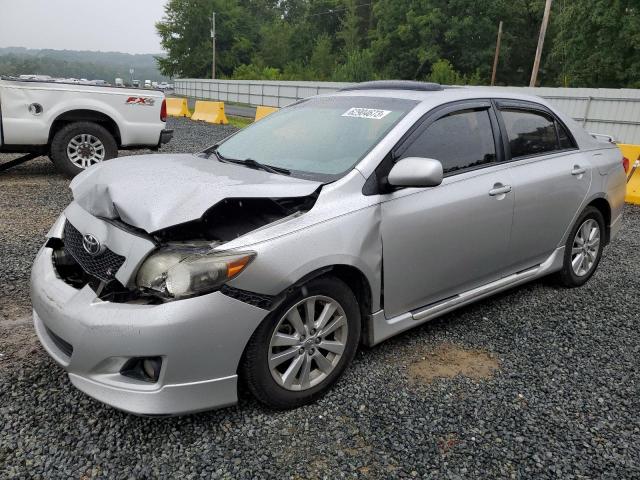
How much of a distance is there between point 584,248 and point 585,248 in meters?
0.02

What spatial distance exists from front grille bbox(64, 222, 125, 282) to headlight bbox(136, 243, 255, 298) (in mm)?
158

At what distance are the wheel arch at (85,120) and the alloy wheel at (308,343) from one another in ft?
21.7

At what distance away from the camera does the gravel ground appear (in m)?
2.34

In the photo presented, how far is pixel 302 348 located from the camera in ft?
8.74

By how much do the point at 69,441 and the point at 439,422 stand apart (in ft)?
5.82

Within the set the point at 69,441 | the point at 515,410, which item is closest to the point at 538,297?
the point at 515,410

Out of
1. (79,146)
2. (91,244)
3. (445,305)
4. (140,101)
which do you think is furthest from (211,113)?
(91,244)

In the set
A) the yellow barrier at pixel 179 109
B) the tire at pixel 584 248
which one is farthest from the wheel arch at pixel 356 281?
the yellow barrier at pixel 179 109

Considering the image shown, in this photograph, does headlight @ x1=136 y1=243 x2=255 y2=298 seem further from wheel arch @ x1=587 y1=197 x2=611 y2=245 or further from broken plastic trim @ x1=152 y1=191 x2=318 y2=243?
wheel arch @ x1=587 y1=197 x2=611 y2=245

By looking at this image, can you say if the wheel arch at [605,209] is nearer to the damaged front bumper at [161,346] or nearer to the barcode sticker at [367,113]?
the barcode sticker at [367,113]

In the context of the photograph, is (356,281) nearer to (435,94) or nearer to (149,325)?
(149,325)

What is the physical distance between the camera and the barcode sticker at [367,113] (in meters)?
3.30

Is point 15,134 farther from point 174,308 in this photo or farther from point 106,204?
point 174,308

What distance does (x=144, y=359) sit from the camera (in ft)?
7.64
